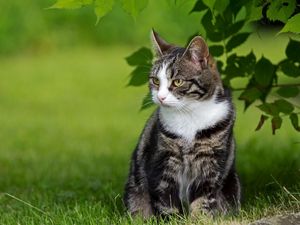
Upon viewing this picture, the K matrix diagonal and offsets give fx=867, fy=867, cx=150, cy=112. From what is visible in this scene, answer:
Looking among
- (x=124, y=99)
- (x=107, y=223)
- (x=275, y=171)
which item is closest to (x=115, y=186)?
(x=275, y=171)

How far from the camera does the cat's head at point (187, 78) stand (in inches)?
202

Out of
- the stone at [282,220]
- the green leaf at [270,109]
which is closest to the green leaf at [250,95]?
the green leaf at [270,109]

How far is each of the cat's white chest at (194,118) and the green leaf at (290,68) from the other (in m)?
0.94

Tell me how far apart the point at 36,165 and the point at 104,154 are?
1.00 metres

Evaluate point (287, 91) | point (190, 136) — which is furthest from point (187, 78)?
point (287, 91)

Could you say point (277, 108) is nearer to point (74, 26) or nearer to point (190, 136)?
point (190, 136)

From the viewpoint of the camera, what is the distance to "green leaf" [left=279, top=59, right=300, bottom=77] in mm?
5979

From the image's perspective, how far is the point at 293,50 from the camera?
5910 millimetres

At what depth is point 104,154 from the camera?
9.23 m

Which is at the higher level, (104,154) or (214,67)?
(214,67)

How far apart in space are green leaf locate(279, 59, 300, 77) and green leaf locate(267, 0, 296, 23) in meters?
1.11

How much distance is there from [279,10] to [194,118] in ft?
2.67

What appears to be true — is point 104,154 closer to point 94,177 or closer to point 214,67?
point 94,177

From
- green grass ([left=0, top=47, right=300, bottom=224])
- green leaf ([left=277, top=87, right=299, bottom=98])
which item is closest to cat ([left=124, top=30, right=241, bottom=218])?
green grass ([left=0, top=47, right=300, bottom=224])
